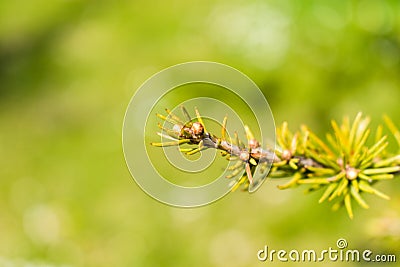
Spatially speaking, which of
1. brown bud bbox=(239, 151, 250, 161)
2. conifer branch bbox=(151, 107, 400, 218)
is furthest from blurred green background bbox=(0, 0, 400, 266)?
brown bud bbox=(239, 151, 250, 161)

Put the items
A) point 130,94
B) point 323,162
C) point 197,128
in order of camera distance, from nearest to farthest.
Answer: point 197,128, point 323,162, point 130,94

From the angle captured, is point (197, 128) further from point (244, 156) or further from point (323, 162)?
point (323, 162)

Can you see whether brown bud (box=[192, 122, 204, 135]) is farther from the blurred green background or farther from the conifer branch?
the blurred green background

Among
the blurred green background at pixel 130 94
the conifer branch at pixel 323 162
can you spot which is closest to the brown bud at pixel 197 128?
the conifer branch at pixel 323 162

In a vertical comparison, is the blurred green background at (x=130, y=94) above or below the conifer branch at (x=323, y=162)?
above

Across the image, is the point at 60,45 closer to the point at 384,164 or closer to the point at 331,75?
the point at 331,75

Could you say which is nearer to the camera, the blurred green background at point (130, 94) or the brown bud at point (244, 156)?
the brown bud at point (244, 156)

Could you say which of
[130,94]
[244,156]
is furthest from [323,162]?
[130,94]

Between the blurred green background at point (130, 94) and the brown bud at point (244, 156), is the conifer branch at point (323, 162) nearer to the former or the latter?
the brown bud at point (244, 156)

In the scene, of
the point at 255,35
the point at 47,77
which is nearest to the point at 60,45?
the point at 47,77
